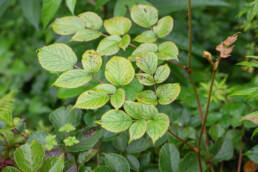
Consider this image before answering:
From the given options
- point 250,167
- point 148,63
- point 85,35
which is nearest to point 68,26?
→ point 85,35

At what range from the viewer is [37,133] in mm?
693

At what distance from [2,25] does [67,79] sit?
191 cm

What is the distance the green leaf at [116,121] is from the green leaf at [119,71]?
0.25 feet

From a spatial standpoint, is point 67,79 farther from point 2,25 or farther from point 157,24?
point 2,25

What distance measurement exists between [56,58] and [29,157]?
24cm

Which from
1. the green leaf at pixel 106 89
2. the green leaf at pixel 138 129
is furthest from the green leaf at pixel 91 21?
the green leaf at pixel 138 129

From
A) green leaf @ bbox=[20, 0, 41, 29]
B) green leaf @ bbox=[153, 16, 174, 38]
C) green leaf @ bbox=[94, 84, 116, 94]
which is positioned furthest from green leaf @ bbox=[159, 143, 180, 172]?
green leaf @ bbox=[20, 0, 41, 29]

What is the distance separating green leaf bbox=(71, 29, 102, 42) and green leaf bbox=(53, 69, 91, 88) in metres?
0.13

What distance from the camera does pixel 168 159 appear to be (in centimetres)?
60

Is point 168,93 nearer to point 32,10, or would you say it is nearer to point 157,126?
point 157,126

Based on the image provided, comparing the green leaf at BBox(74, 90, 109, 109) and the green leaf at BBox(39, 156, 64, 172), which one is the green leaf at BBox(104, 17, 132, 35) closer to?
the green leaf at BBox(74, 90, 109, 109)

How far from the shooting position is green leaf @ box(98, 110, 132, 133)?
51 cm

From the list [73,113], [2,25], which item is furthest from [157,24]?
[2,25]

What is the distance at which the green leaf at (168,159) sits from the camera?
0.58 m
